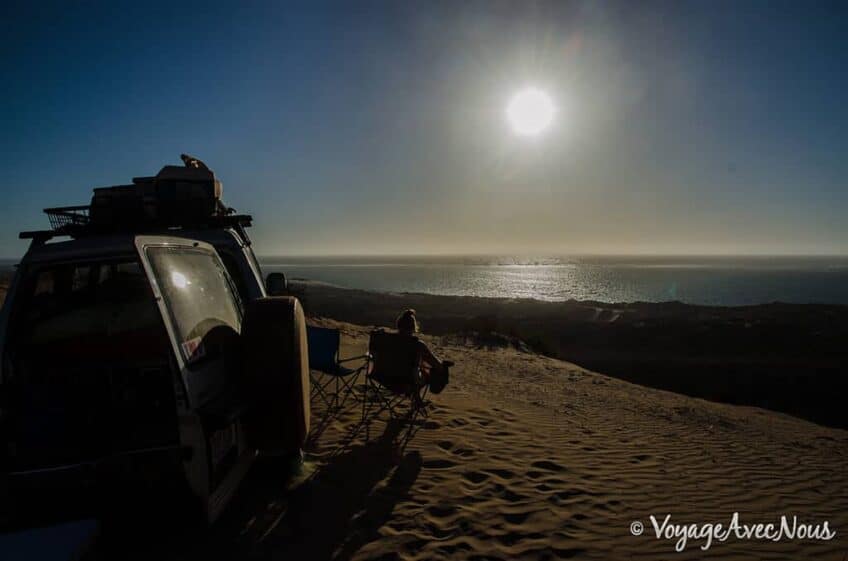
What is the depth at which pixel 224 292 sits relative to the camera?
3.63 metres

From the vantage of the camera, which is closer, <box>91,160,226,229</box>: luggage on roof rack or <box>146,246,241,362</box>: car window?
<box>146,246,241,362</box>: car window

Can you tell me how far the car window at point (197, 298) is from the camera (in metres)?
2.71

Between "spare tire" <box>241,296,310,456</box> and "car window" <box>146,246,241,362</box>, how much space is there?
25 centimetres

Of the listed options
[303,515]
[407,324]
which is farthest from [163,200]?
[303,515]

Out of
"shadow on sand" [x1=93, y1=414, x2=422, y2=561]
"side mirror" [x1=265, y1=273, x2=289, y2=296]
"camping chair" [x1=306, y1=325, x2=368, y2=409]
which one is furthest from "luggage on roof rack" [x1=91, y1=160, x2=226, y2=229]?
"shadow on sand" [x1=93, y1=414, x2=422, y2=561]

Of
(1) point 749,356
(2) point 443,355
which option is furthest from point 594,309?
(2) point 443,355

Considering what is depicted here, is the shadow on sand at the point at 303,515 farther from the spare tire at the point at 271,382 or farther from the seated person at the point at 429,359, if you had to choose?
the seated person at the point at 429,359

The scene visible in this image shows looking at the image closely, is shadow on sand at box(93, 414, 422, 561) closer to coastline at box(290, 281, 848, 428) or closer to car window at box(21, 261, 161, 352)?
car window at box(21, 261, 161, 352)

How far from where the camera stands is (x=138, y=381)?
341cm

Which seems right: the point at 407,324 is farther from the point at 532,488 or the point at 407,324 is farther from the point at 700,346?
the point at 700,346

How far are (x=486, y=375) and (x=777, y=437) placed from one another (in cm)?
557

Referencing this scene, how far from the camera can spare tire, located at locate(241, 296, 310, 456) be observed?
119 inches

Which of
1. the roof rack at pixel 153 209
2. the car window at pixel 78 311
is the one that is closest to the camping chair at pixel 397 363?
the roof rack at pixel 153 209

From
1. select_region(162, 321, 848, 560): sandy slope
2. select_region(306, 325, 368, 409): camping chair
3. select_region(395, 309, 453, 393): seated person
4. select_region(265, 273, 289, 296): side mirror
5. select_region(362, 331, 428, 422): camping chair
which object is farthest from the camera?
select_region(306, 325, 368, 409): camping chair
